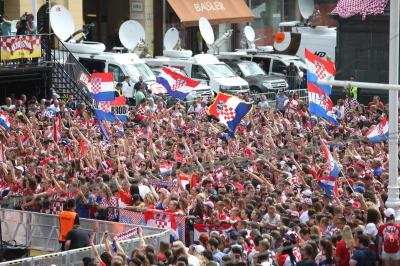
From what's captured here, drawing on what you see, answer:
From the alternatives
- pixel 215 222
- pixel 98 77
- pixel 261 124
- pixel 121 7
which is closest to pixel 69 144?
pixel 98 77

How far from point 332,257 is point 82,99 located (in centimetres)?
2016

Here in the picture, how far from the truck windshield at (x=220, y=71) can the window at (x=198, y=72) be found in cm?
17

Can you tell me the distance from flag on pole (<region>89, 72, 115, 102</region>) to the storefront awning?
69.4 feet

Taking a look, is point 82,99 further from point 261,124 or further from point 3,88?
point 261,124

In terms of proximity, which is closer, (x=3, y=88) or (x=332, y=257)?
(x=332, y=257)

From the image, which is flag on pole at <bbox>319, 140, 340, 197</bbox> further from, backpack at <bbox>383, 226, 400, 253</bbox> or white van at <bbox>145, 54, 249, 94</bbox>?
white van at <bbox>145, 54, 249, 94</bbox>

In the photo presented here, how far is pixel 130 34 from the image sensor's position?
3847cm

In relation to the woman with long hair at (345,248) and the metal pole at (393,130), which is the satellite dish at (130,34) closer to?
the metal pole at (393,130)

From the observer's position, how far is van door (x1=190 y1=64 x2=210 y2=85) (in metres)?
36.4

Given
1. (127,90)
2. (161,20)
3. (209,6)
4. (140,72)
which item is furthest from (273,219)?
(161,20)

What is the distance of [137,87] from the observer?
A: 32094 mm

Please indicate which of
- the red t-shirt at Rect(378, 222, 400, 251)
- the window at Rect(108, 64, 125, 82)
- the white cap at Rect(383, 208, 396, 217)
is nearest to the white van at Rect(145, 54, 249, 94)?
the window at Rect(108, 64, 125, 82)

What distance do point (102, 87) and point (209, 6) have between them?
Result: 2364cm

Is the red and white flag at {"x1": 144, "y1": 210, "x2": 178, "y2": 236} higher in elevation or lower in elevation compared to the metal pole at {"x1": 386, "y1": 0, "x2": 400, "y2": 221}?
lower
